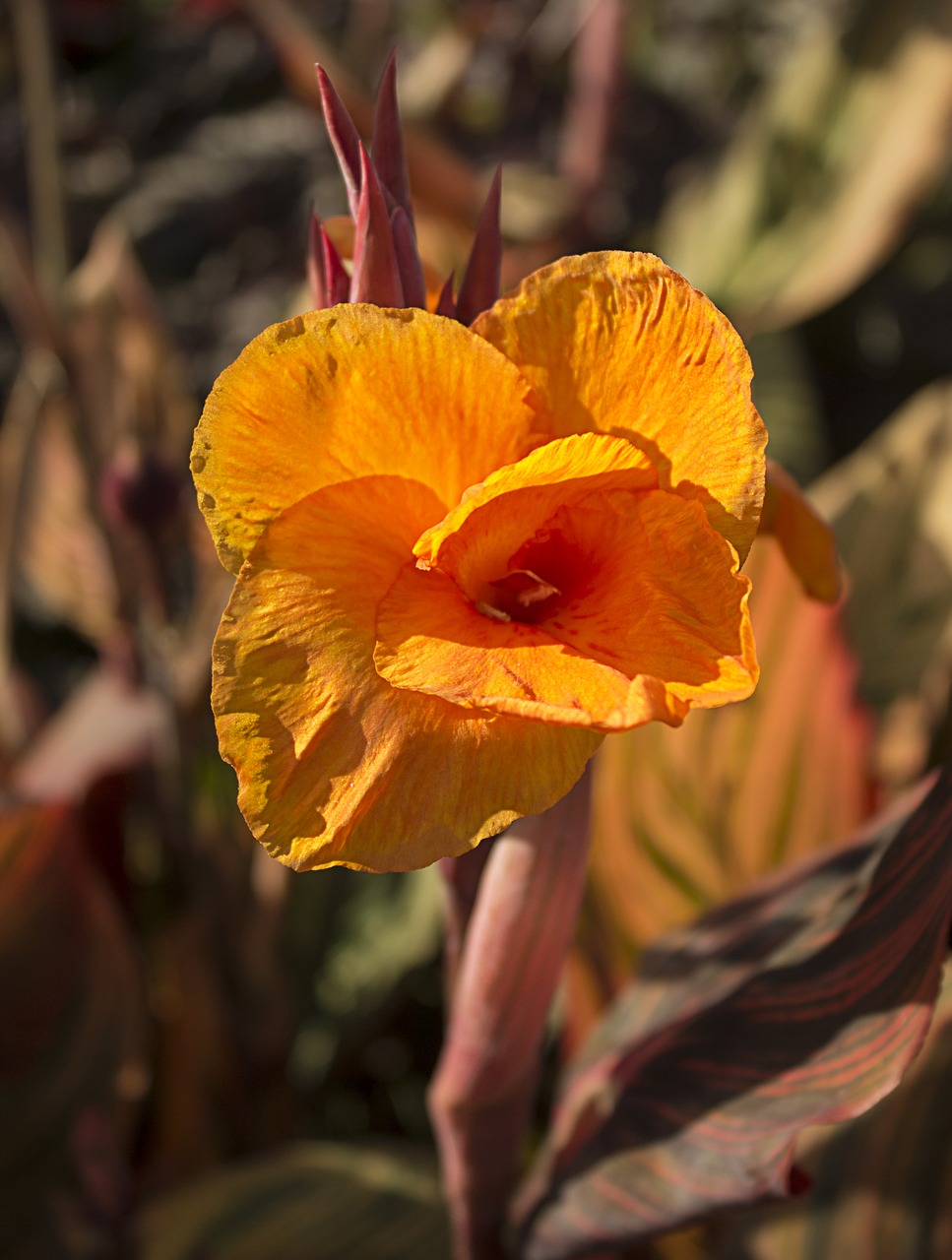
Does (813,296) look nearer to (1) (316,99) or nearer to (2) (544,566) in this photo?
(1) (316,99)

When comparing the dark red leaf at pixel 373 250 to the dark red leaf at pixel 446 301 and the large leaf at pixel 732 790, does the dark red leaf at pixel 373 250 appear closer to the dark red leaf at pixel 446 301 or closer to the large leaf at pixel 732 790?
the dark red leaf at pixel 446 301

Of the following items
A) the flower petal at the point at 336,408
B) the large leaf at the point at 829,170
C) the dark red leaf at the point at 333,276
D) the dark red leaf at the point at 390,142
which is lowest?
the large leaf at the point at 829,170

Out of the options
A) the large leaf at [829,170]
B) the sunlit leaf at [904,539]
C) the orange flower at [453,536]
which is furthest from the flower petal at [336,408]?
the large leaf at [829,170]

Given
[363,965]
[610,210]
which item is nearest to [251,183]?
[610,210]

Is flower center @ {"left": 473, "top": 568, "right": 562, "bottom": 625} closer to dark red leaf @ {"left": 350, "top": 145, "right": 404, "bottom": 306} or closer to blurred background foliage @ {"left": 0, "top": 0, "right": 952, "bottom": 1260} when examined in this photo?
dark red leaf @ {"left": 350, "top": 145, "right": 404, "bottom": 306}

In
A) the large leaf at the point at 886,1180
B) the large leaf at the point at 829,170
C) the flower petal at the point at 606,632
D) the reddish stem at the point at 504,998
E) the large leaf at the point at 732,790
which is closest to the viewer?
the flower petal at the point at 606,632

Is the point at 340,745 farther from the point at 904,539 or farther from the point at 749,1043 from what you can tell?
the point at 904,539

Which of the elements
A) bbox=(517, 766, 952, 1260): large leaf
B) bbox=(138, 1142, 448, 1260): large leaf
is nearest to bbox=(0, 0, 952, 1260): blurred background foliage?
bbox=(138, 1142, 448, 1260): large leaf
